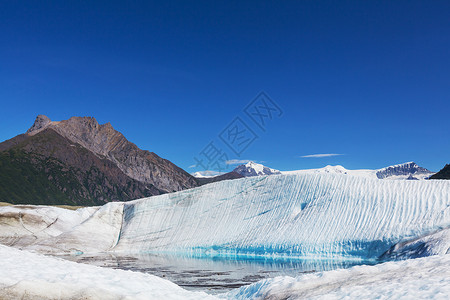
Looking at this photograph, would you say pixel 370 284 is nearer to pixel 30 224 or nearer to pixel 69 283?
pixel 69 283

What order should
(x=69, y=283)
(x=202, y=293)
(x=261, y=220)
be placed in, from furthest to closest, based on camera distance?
(x=261, y=220), (x=202, y=293), (x=69, y=283)

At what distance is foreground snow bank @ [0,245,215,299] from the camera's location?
8383 mm

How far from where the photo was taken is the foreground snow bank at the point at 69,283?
838 centimetres

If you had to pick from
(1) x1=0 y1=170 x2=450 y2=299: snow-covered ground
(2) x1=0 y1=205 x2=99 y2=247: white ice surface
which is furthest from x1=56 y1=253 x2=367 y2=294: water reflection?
(2) x1=0 y1=205 x2=99 y2=247: white ice surface

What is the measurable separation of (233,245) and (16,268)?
27.1 m

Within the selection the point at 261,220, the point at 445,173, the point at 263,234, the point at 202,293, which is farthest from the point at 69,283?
the point at 445,173

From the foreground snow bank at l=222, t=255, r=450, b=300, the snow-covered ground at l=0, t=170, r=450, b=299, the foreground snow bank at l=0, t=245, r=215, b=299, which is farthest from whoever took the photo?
the snow-covered ground at l=0, t=170, r=450, b=299

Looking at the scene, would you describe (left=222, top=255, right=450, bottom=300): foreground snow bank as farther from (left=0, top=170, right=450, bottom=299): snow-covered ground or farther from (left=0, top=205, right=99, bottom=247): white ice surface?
(left=0, top=205, right=99, bottom=247): white ice surface

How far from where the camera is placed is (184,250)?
3844 cm

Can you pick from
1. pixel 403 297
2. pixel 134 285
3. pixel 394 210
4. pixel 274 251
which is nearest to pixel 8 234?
pixel 274 251

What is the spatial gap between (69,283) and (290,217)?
1101 inches

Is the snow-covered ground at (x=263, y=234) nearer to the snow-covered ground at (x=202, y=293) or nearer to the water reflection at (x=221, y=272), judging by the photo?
the snow-covered ground at (x=202, y=293)

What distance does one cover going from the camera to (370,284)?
35.0 feet

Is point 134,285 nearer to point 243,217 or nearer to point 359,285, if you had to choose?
point 359,285
